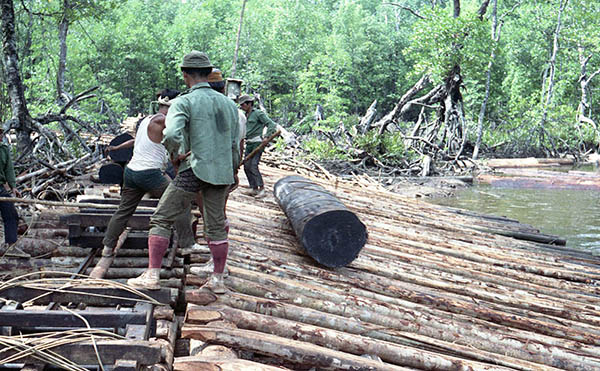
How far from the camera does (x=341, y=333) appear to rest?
3111 mm

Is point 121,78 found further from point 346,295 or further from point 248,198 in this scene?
point 346,295

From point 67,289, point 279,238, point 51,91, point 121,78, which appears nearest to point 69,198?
point 279,238

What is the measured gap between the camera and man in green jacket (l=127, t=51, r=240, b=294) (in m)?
3.39

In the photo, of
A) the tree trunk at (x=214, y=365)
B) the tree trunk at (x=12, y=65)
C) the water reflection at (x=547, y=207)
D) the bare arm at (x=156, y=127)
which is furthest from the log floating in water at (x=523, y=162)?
the tree trunk at (x=214, y=365)

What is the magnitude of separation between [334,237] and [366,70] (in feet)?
133

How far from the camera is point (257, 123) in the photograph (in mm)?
7891

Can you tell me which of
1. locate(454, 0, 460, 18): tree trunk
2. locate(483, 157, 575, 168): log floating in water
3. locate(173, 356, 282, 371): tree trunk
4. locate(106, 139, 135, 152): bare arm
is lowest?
locate(483, 157, 575, 168): log floating in water

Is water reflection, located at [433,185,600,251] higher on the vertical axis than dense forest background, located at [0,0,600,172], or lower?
lower

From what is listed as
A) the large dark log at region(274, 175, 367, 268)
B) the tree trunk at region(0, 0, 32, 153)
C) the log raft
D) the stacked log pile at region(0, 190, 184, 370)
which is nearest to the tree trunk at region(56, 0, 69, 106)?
the tree trunk at region(0, 0, 32, 153)

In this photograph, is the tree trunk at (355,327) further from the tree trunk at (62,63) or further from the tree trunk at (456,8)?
the tree trunk at (456,8)

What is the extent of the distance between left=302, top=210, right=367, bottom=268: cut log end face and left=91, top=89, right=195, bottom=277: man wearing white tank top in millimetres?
1057

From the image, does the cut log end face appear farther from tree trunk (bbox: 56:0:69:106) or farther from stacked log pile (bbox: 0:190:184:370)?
tree trunk (bbox: 56:0:69:106)

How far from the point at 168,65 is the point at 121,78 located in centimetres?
456

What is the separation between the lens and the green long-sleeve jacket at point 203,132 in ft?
11.0
